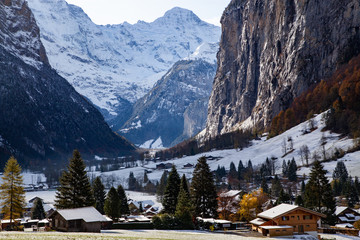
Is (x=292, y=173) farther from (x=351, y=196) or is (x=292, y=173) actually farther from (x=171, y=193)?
(x=171, y=193)

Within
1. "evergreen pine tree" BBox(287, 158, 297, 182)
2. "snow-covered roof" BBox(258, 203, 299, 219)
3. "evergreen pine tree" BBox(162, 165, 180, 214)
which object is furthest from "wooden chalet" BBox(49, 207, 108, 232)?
"evergreen pine tree" BBox(287, 158, 297, 182)

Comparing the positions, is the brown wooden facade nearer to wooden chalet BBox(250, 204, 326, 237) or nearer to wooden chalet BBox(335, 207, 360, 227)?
wooden chalet BBox(250, 204, 326, 237)

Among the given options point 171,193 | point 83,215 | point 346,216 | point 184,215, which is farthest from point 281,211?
point 346,216

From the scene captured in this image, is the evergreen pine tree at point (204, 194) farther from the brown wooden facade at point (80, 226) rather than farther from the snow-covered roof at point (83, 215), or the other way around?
the brown wooden facade at point (80, 226)

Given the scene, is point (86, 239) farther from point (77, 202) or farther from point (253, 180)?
point (253, 180)

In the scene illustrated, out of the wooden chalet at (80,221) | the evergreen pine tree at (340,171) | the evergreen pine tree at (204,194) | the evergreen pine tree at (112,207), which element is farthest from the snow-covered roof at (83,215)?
the evergreen pine tree at (340,171)

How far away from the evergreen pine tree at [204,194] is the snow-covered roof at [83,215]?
2351cm

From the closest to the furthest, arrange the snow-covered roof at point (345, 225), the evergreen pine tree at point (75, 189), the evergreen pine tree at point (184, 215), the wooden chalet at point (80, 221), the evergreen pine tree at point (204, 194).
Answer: the wooden chalet at point (80, 221) → the evergreen pine tree at point (184, 215) → the evergreen pine tree at point (75, 189) → the evergreen pine tree at point (204, 194) → the snow-covered roof at point (345, 225)

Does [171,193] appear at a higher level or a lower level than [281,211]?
higher

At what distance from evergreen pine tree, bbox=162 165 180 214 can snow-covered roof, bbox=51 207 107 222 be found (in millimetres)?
23528

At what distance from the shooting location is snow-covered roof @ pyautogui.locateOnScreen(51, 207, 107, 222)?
6750 centimetres

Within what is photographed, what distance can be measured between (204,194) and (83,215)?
1062 inches

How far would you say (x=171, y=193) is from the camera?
92438mm

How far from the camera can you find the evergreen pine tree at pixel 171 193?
91.4 meters
